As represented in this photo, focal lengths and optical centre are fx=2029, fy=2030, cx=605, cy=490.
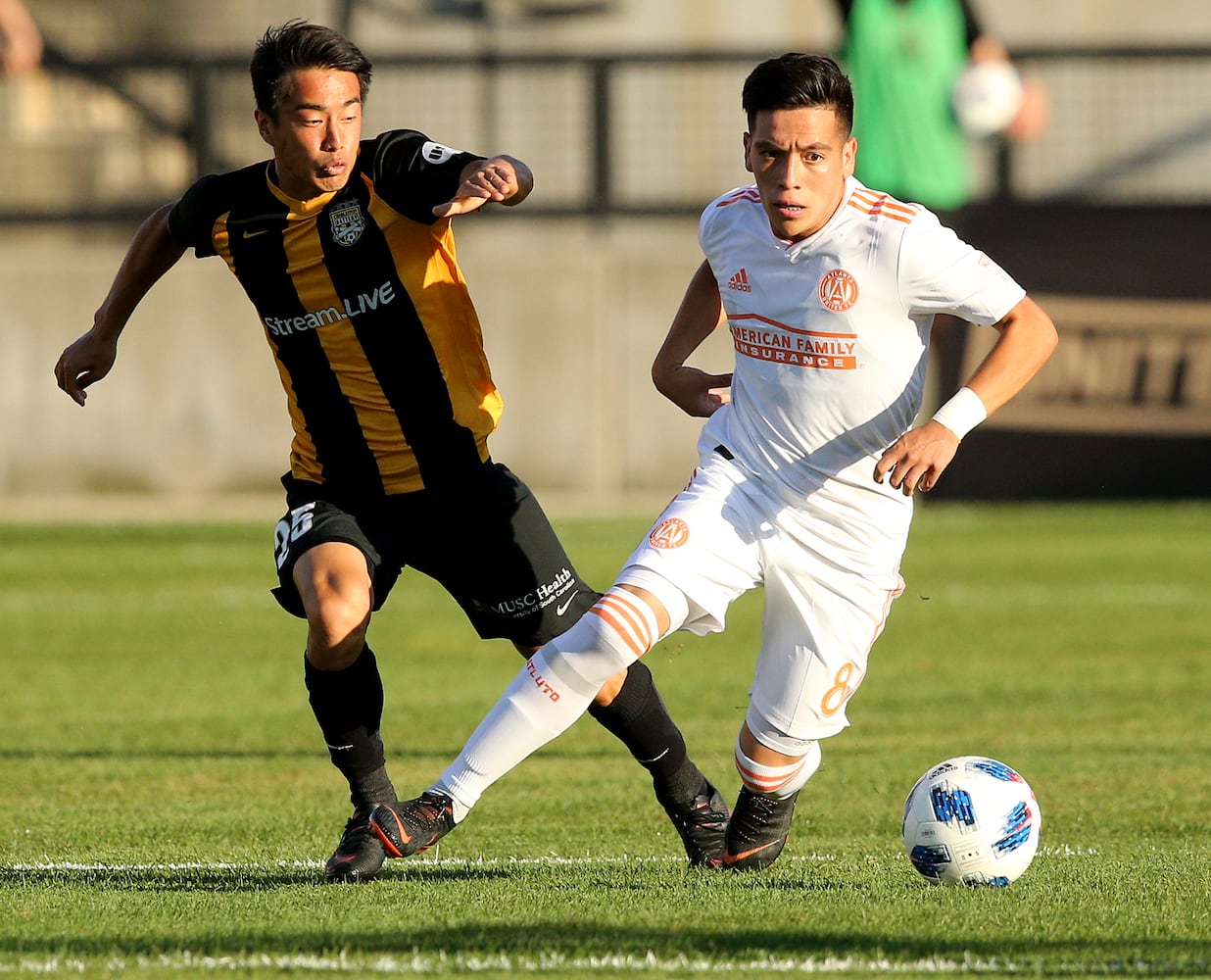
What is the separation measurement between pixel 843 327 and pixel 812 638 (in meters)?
0.80

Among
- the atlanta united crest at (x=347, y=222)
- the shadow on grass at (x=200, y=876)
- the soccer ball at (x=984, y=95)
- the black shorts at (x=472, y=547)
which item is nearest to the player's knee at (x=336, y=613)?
the black shorts at (x=472, y=547)

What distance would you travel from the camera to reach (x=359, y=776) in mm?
5547

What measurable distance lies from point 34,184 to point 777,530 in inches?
614

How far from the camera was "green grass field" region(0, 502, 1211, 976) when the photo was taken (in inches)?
172

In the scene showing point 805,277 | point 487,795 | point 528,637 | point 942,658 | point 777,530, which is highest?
point 805,277

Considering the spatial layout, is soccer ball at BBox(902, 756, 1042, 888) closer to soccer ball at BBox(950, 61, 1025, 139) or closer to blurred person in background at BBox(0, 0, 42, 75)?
soccer ball at BBox(950, 61, 1025, 139)

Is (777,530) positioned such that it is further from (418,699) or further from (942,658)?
Result: (942,658)

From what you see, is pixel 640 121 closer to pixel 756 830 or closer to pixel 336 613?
pixel 756 830

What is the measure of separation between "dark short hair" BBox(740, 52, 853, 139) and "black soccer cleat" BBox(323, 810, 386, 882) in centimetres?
204

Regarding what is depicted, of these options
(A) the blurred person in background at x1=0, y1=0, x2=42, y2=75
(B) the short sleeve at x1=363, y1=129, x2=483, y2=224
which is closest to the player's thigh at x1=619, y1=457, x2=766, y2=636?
(B) the short sleeve at x1=363, y1=129, x2=483, y2=224

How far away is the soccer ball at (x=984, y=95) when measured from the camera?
16.7 meters

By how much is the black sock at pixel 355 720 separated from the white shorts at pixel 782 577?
35.1 inches

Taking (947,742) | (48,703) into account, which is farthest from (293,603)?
(48,703)

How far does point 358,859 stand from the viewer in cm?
510
